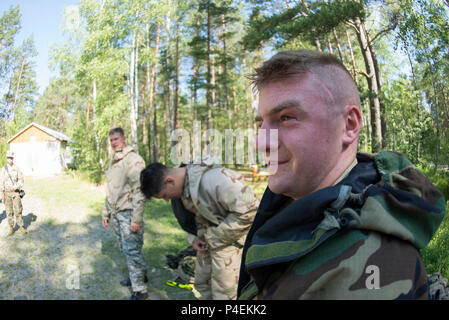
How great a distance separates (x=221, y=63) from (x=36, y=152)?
40.6 feet

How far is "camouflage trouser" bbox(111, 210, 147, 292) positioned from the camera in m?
4.22

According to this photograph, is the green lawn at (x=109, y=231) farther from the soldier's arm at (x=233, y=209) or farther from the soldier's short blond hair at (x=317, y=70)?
the soldier's short blond hair at (x=317, y=70)

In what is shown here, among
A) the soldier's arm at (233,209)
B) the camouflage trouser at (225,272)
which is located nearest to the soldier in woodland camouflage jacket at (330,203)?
the soldier's arm at (233,209)

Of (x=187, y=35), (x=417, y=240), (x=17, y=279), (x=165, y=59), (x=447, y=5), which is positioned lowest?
(x=17, y=279)

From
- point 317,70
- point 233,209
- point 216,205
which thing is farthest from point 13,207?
point 317,70

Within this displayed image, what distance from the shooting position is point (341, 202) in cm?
67

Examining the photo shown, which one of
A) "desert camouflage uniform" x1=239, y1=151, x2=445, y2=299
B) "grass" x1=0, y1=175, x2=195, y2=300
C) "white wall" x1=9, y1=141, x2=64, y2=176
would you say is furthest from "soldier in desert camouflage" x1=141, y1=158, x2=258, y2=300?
"white wall" x1=9, y1=141, x2=64, y2=176

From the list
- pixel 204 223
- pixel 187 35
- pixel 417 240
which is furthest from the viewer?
pixel 187 35

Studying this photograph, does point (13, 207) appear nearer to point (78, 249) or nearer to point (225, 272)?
point (78, 249)

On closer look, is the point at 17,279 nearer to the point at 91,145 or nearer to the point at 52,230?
the point at 52,230

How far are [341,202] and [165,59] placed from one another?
70.9ft

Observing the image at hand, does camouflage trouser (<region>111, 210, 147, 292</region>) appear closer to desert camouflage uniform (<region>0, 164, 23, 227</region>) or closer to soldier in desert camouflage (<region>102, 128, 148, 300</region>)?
soldier in desert camouflage (<region>102, 128, 148, 300</region>)

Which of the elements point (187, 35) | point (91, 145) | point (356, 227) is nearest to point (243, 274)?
point (356, 227)
